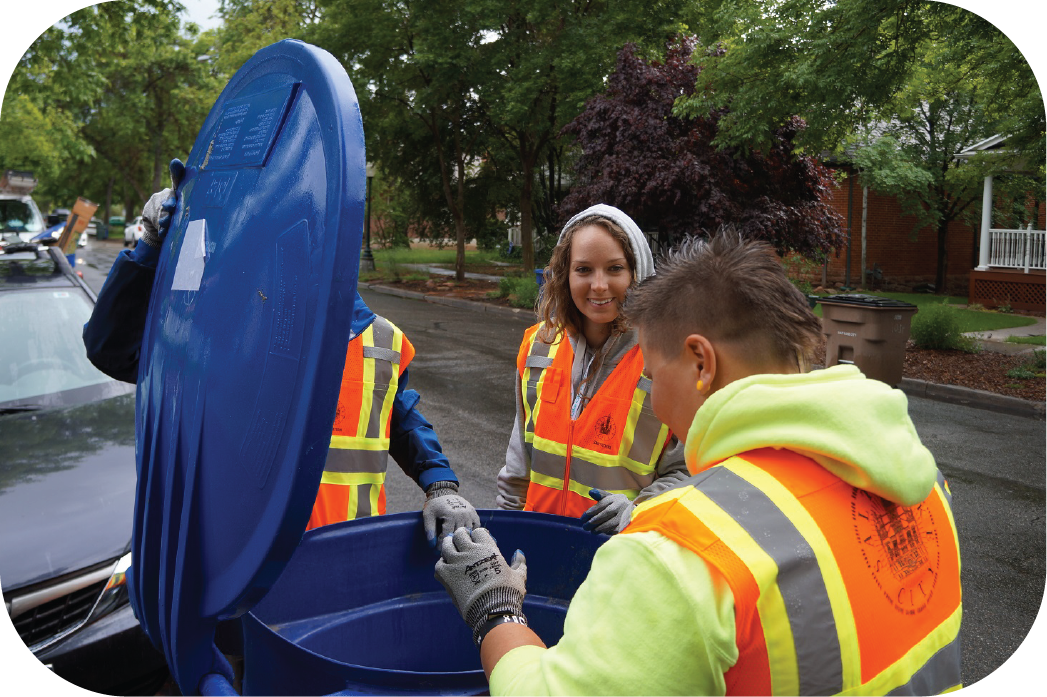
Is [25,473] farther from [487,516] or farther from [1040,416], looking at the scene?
[1040,416]

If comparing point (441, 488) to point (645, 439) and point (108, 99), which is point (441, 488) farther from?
point (108, 99)

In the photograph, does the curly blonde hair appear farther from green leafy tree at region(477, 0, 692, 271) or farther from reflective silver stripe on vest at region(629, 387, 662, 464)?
green leafy tree at region(477, 0, 692, 271)

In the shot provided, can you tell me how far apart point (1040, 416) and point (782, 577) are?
935cm

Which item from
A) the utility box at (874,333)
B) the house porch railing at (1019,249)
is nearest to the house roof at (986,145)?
the house porch railing at (1019,249)

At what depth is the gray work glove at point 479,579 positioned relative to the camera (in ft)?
4.45

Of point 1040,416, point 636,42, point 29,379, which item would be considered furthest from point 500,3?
point 29,379

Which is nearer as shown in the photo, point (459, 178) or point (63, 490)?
point (63, 490)

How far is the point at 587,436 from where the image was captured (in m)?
2.43

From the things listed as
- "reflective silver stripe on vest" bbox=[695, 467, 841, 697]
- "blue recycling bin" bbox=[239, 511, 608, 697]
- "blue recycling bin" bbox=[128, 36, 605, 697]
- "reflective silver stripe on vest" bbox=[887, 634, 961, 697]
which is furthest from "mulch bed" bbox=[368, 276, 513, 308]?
"reflective silver stripe on vest" bbox=[695, 467, 841, 697]

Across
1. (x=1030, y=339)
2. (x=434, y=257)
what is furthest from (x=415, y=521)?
(x=434, y=257)

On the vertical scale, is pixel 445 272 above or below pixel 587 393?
below

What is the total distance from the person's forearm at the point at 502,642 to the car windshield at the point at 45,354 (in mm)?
3527

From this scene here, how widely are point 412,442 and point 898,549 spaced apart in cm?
171

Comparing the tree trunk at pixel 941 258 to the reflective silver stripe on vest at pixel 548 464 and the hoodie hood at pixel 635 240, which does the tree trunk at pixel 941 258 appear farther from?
the reflective silver stripe on vest at pixel 548 464
